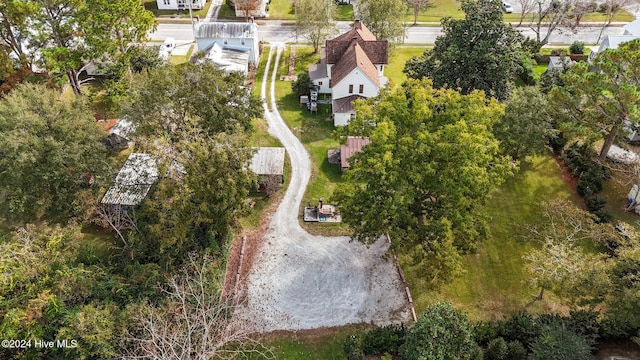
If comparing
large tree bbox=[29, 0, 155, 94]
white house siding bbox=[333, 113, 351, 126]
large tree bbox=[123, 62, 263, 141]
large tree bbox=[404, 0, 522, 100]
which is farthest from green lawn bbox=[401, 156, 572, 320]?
large tree bbox=[29, 0, 155, 94]

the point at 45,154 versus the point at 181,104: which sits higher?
the point at 181,104

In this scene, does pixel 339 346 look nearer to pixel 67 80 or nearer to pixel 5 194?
pixel 5 194

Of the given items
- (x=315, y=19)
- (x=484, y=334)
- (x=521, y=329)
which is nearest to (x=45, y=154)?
(x=484, y=334)

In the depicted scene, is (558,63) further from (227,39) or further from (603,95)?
(227,39)

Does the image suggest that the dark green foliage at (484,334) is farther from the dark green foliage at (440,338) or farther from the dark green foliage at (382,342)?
the dark green foliage at (382,342)

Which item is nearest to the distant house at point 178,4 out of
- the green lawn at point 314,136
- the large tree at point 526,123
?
the green lawn at point 314,136
